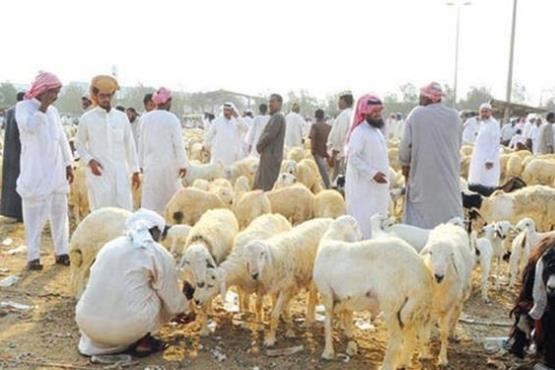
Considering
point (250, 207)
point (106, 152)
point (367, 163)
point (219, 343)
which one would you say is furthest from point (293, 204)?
point (219, 343)

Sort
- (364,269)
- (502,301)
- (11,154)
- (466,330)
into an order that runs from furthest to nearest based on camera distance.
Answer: (11,154) → (502,301) → (466,330) → (364,269)

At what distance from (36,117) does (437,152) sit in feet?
13.6

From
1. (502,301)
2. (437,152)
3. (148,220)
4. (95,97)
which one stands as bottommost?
(502,301)

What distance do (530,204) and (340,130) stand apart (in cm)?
370

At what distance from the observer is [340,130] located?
11266 mm

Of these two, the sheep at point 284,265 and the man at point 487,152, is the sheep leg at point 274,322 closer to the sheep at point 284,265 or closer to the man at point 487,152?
the sheep at point 284,265

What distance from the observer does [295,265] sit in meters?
5.10

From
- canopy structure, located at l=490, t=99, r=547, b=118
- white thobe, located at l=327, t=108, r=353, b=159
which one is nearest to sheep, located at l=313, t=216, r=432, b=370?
white thobe, located at l=327, t=108, r=353, b=159

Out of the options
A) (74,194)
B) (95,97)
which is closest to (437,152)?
(95,97)

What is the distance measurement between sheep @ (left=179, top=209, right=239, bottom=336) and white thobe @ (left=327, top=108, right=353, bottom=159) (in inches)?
205

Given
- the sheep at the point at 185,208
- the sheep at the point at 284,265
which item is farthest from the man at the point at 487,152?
the sheep at the point at 284,265

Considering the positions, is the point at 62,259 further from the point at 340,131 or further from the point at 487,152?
the point at 487,152

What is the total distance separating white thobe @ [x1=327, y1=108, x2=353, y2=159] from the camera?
433 inches

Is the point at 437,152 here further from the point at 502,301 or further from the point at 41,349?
the point at 41,349
